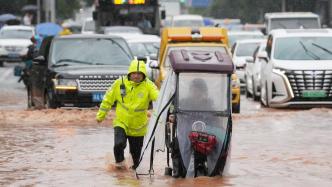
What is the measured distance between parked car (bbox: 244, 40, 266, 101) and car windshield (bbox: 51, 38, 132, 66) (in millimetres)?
5184

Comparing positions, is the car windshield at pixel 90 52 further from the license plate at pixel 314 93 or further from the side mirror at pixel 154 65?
the license plate at pixel 314 93

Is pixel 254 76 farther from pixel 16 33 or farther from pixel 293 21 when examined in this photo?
pixel 16 33

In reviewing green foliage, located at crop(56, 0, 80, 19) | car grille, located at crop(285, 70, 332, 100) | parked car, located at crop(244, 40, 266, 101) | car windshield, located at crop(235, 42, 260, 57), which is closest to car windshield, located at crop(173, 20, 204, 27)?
car windshield, located at crop(235, 42, 260, 57)

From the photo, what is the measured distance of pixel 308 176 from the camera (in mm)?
12875

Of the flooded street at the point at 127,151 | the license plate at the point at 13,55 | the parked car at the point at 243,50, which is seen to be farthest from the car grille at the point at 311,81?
the license plate at the point at 13,55

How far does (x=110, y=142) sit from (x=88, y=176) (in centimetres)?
370

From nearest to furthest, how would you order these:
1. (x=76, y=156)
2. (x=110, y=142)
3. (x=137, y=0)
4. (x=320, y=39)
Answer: (x=76, y=156)
(x=110, y=142)
(x=320, y=39)
(x=137, y=0)

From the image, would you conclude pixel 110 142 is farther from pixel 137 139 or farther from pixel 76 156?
pixel 137 139

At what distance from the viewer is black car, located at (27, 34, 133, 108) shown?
20.7m

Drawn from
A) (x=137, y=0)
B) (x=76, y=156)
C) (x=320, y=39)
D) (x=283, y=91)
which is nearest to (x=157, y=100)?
(x=76, y=156)

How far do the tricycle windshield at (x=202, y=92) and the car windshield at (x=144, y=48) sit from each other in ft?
58.4

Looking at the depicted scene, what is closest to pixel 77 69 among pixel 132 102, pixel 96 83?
pixel 96 83

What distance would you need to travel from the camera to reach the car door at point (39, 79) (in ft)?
72.0

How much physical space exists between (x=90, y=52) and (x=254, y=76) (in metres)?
6.86
